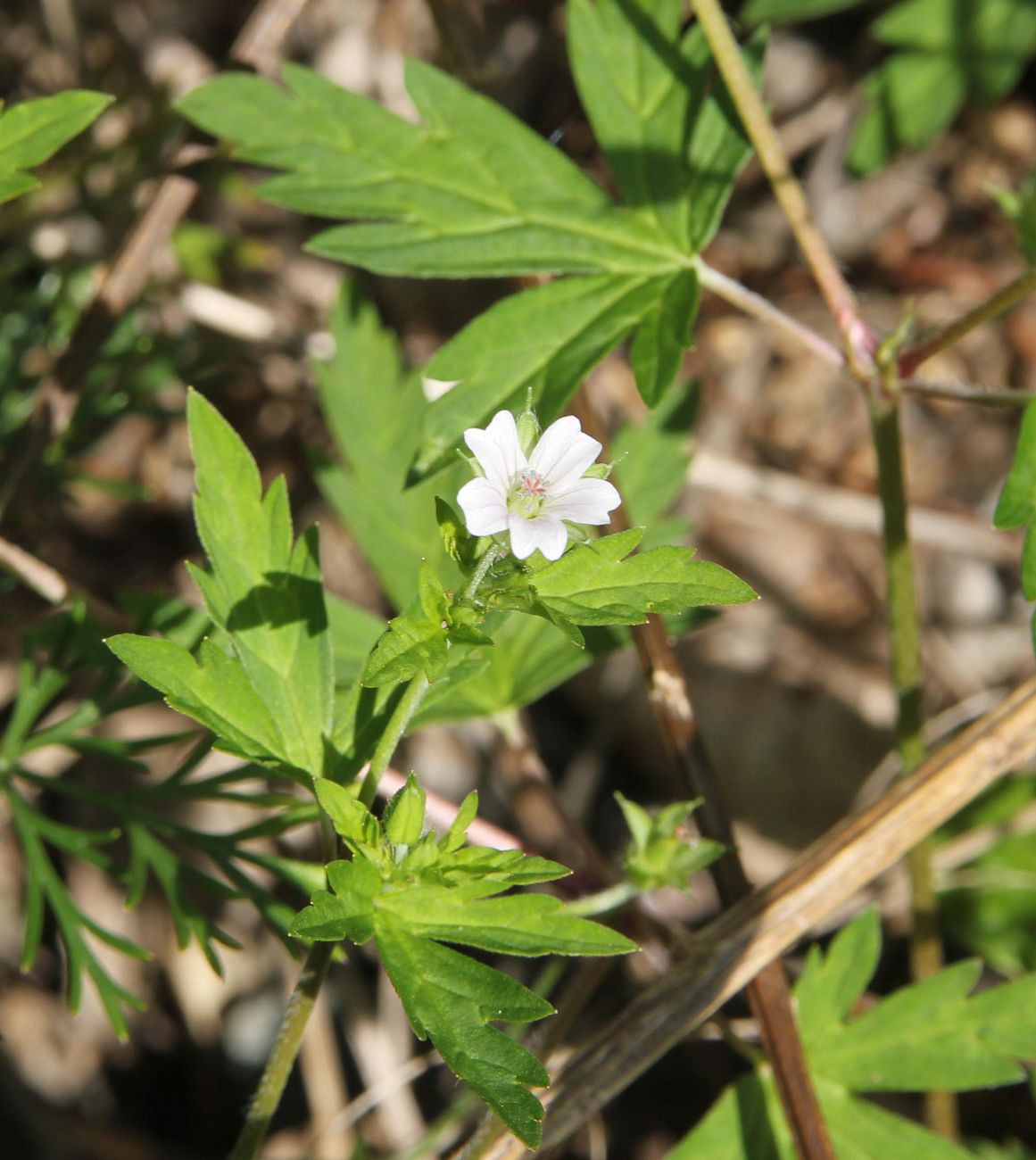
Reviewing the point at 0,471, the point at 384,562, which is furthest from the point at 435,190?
the point at 0,471

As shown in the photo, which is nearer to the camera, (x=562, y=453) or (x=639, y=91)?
(x=562, y=453)

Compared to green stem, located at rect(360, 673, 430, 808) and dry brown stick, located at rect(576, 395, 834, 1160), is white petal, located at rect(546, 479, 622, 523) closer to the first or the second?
green stem, located at rect(360, 673, 430, 808)

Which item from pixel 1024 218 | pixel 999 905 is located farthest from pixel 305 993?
pixel 999 905

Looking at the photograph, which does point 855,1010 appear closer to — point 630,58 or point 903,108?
point 630,58

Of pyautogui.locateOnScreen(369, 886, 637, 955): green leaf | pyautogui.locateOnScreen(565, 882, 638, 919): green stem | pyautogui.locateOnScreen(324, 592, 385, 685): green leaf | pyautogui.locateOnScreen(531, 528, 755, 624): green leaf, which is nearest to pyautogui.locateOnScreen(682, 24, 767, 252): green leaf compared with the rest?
pyautogui.locateOnScreen(531, 528, 755, 624): green leaf

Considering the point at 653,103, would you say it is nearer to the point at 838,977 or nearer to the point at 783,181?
the point at 783,181

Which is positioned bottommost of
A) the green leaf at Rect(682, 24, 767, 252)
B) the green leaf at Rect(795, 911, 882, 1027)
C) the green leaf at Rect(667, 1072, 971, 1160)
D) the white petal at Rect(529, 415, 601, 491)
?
the green leaf at Rect(667, 1072, 971, 1160)

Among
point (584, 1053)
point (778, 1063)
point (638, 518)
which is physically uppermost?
point (638, 518)
